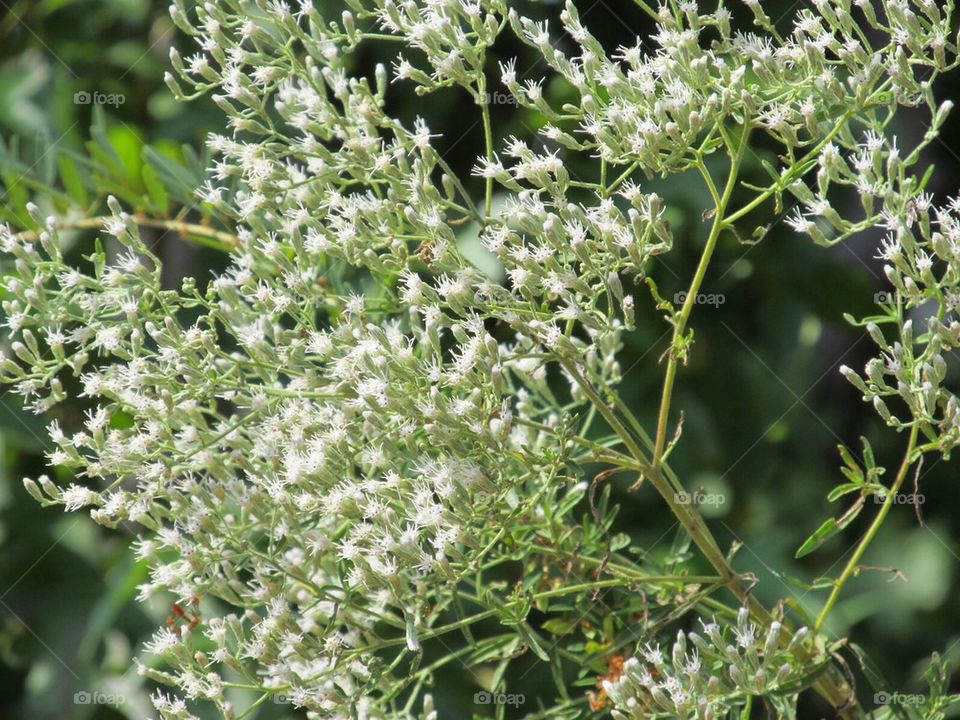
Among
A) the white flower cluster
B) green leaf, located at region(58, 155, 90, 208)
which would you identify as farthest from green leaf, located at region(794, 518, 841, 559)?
green leaf, located at region(58, 155, 90, 208)

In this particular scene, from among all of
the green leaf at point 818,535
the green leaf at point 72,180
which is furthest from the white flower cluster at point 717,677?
the green leaf at point 72,180

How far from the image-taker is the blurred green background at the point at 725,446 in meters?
2.18

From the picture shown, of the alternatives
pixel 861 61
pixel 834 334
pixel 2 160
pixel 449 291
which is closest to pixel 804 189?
pixel 861 61

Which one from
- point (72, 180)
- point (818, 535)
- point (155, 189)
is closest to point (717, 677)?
point (818, 535)

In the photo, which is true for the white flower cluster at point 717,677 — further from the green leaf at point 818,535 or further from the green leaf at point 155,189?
the green leaf at point 155,189

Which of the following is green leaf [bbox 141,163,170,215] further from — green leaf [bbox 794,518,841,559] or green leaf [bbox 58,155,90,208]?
green leaf [bbox 794,518,841,559]

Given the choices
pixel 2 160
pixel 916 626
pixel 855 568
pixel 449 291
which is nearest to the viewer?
pixel 449 291

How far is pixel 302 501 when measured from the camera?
39.8 inches

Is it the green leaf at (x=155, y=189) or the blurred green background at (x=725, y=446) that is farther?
the blurred green background at (x=725, y=446)

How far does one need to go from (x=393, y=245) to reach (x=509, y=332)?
630 millimetres

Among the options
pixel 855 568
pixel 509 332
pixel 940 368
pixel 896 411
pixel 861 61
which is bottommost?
pixel 896 411

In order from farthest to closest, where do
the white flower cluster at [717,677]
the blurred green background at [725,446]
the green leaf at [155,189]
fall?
1. the blurred green background at [725,446]
2. the green leaf at [155,189]
3. the white flower cluster at [717,677]

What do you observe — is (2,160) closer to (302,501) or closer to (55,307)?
(55,307)

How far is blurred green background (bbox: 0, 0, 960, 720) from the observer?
218 centimetres
